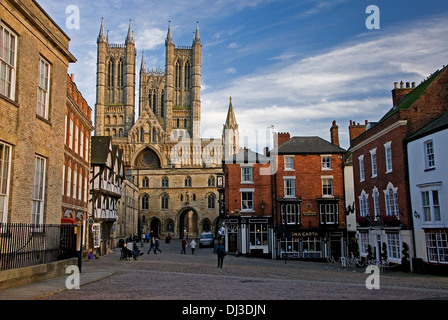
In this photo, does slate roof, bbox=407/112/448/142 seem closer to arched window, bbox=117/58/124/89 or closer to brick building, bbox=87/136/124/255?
brick building, bbox=87/136/124/255

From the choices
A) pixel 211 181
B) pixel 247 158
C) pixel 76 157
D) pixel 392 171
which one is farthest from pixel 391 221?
pixel 211 181

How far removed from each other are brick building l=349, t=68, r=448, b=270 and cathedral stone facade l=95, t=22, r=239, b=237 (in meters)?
46.5

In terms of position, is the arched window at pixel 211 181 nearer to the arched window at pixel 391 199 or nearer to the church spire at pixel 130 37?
the church spire at pixel 130 37

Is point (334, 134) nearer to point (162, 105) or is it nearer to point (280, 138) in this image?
point (280, 138)

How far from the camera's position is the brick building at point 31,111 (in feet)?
44.3

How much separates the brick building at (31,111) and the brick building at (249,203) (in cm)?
2361

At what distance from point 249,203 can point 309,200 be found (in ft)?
18.5

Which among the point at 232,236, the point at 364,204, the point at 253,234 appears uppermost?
the point at 364,204

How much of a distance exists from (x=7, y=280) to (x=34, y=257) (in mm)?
2555

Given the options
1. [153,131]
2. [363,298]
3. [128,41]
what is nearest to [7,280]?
[363,298]

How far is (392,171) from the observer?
85.5 ft

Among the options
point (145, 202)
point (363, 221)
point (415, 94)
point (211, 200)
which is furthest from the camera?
point (145, 202)

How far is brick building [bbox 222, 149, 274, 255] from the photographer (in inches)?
1548
